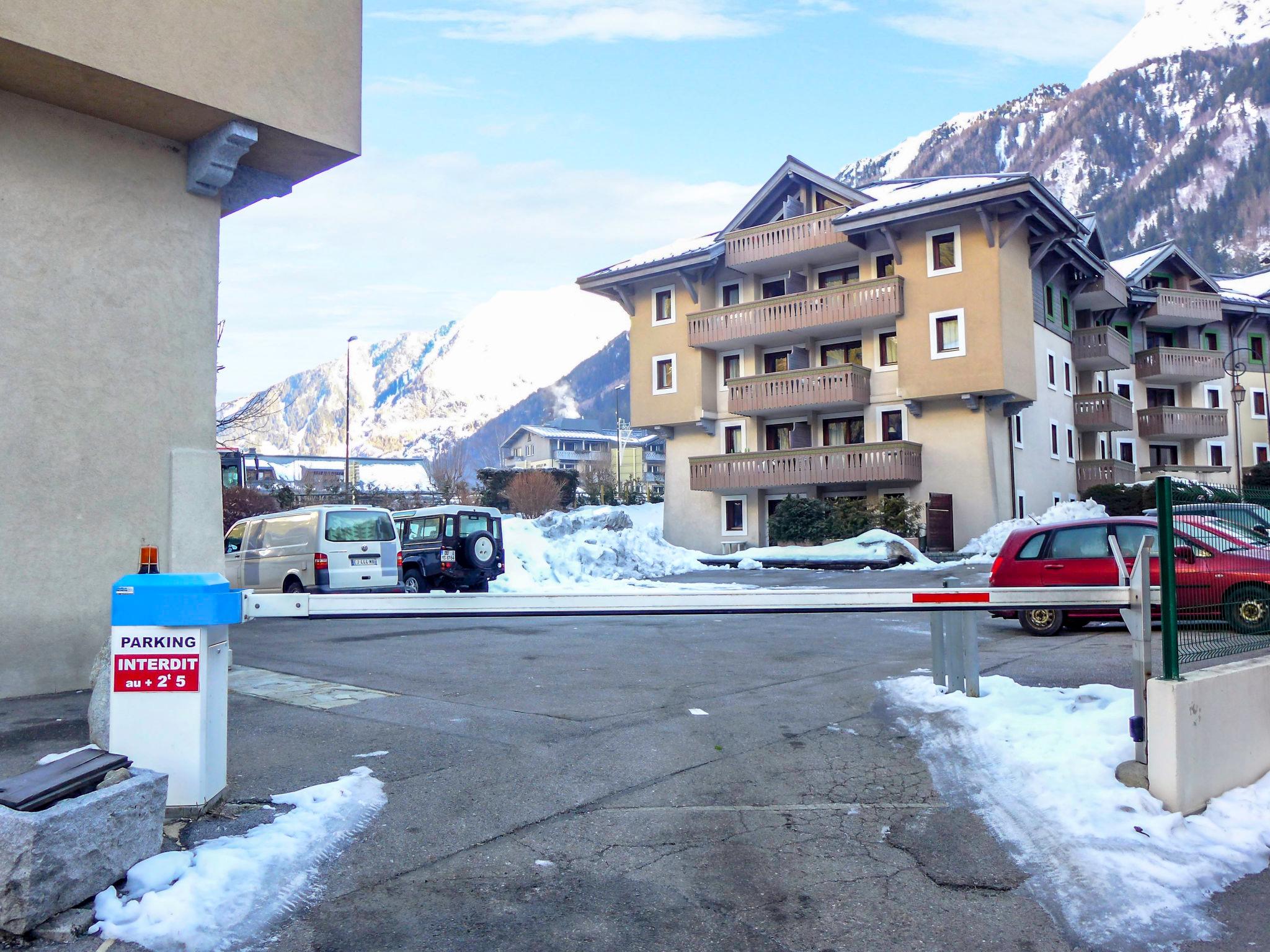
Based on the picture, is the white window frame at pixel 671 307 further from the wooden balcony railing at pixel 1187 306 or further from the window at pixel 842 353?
the wooden balcony railing at pixel 1187 306

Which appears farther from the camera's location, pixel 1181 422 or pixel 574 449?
pixel 574 449

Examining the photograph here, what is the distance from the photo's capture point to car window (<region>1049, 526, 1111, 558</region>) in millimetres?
13320

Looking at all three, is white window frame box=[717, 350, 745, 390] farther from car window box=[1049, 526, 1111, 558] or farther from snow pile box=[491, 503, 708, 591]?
car window box=[1049, 526, 1111, 558]

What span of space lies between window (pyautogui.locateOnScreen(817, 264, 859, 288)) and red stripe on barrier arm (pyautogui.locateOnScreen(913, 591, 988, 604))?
33210mm

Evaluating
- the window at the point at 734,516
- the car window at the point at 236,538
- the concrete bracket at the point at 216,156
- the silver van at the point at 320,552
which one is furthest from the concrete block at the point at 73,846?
the window at the point at 734,516

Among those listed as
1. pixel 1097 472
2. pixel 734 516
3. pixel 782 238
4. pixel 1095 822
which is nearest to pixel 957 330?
pixel 782 238

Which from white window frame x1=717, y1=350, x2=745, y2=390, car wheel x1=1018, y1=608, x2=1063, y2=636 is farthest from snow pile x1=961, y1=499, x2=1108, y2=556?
car wheel x1=1018, y1=608, x2=1063, y2=636

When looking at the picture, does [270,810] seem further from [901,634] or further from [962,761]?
[901,634]

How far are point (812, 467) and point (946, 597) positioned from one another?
31511 millimetres

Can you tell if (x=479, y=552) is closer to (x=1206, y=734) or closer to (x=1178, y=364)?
(x=1206, y=734)

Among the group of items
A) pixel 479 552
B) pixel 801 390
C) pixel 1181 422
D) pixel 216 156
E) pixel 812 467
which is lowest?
pixel 479 552

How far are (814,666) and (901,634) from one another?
3666 mm

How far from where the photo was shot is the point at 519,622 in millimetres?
16359

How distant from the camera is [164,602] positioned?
14.9 ft
